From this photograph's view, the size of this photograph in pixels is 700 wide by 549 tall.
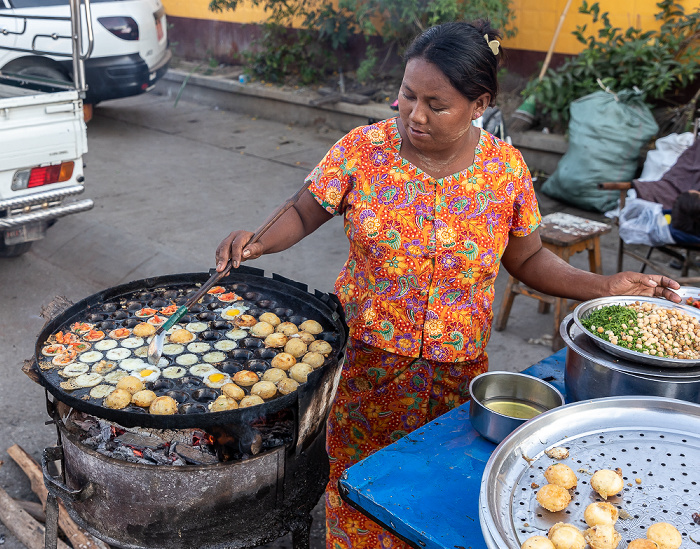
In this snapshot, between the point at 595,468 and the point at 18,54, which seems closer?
the point at 595,468

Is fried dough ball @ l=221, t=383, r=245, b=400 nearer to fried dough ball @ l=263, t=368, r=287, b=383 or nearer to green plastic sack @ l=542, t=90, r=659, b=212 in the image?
fried dough ball @ l=263, t=368, r=287, b=383

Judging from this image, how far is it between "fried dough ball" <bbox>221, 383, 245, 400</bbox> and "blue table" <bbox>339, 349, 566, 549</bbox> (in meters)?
0.48

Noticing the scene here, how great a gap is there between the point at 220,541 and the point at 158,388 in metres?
0.48

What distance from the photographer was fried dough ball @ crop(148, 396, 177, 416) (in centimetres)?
193

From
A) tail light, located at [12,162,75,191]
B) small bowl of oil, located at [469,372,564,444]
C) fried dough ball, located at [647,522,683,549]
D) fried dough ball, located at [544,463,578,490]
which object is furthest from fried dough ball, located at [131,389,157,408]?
tail light, located at [12,162,75,191]

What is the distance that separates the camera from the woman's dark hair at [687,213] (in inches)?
169

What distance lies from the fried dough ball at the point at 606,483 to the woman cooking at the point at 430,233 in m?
0.78

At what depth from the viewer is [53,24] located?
7719 mm

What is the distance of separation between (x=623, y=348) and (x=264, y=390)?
39.7 inches

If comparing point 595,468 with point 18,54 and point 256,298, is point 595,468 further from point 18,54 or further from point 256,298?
point 18,54

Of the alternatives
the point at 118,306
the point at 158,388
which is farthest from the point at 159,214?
the point at 158,388

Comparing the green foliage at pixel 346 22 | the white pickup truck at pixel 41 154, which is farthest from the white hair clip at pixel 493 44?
the green foliage at pixel 346 22

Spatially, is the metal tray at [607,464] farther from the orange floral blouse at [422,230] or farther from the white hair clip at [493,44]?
the white hair clip at [493,44]

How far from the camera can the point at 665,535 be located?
1288 millimetres
